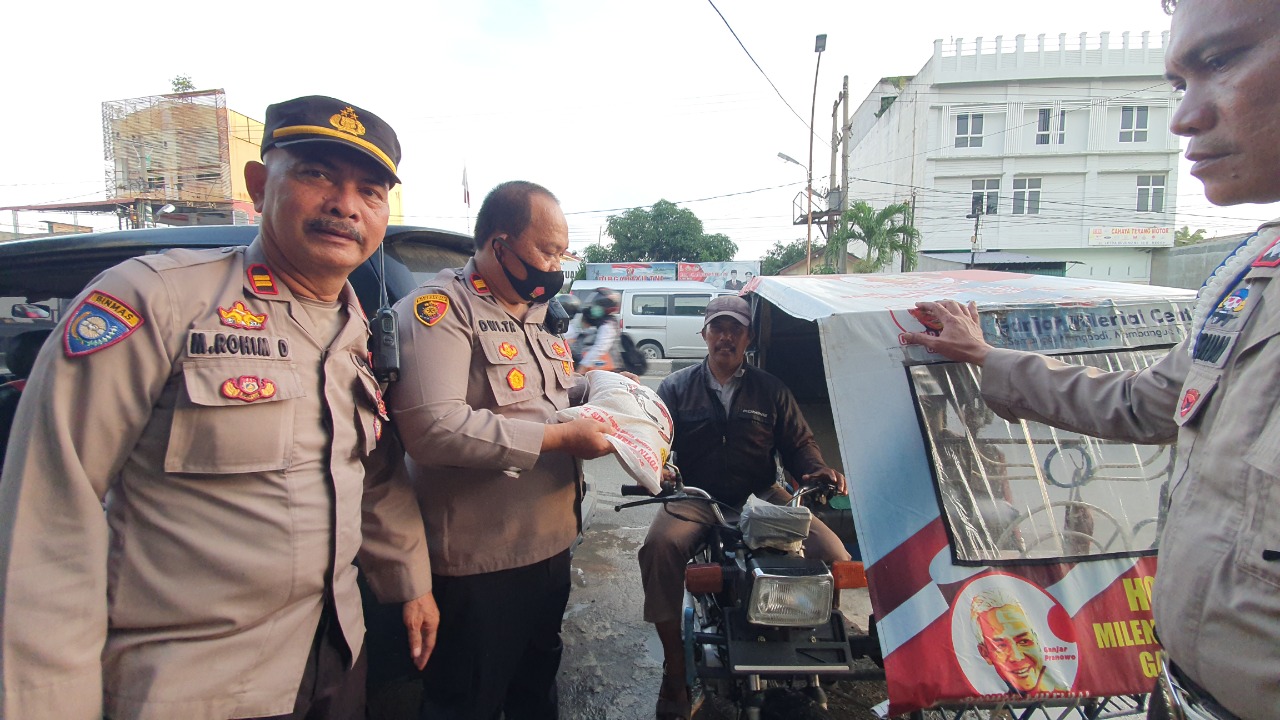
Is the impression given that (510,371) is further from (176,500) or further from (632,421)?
(176,500)

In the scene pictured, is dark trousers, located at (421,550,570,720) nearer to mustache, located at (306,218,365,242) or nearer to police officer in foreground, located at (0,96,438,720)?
police officer in foreground, located at (0,96,438,720)

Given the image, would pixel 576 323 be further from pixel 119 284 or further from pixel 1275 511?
pixel 1275 511

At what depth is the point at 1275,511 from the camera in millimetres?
966

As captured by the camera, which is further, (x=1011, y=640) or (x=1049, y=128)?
(x=1049, y=128)

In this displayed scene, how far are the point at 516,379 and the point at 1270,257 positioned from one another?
1679 mm

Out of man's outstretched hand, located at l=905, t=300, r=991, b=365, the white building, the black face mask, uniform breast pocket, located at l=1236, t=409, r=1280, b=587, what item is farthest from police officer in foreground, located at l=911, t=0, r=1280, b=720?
the white building

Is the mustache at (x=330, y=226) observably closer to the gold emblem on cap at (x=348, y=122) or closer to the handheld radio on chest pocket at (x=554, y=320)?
the gold emblem on cap at (x=348, y=122)

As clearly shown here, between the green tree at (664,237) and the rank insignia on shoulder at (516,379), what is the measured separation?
32.5 meters

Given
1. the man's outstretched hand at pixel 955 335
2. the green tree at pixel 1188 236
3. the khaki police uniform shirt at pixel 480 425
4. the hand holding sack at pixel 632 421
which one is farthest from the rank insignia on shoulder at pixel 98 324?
the green tree at pixel 1188 236

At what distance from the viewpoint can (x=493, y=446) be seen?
154cm

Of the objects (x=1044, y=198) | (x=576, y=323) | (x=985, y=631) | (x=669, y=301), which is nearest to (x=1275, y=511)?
(x=985, y=631)

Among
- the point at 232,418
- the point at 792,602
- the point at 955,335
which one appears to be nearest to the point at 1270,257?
the point at 955,335

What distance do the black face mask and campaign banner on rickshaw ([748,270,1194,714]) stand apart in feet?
2.85

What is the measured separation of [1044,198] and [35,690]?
35905 mm
